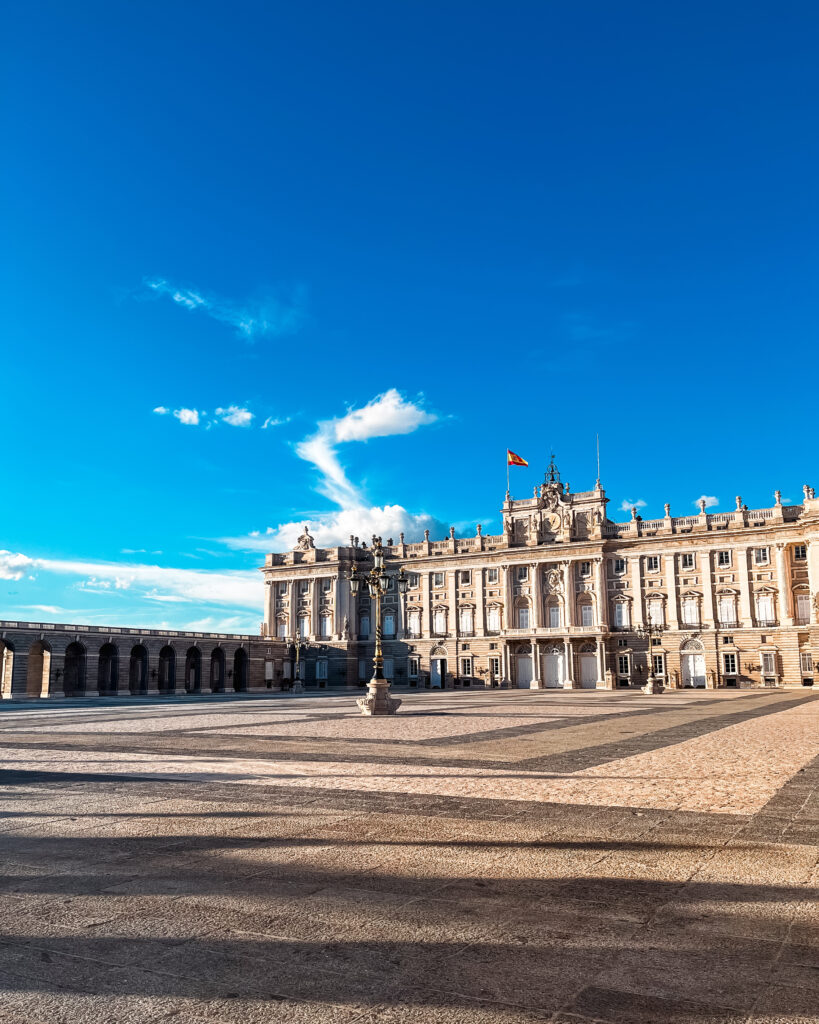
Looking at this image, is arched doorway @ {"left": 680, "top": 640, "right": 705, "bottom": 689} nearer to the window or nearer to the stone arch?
the window

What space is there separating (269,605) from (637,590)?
4297cm

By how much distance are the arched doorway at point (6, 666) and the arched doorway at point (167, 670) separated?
13269 millimetres

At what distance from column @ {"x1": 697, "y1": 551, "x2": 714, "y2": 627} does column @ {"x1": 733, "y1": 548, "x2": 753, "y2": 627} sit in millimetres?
2473

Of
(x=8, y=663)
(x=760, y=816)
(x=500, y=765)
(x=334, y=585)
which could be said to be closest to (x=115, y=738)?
(x=500, y=765)

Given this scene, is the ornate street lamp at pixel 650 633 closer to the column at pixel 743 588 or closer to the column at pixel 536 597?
the column at pixel 743 588

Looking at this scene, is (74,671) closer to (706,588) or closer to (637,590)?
(637,590)

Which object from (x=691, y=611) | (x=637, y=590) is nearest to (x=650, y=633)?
(x=691, y=611)

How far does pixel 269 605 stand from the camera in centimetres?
9600

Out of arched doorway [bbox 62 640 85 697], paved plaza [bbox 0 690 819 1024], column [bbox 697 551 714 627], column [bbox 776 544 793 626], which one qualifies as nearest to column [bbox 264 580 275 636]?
arched doorway [bbox 62 640 85 697]

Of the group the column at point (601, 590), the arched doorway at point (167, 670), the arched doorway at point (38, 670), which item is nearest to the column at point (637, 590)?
the column at point (601, 590)

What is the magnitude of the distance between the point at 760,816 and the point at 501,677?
246 ft

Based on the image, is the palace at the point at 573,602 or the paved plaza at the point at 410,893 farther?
the palace at the point at 573,602

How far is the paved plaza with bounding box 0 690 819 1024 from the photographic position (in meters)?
4.63

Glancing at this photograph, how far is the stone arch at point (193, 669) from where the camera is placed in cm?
7956
